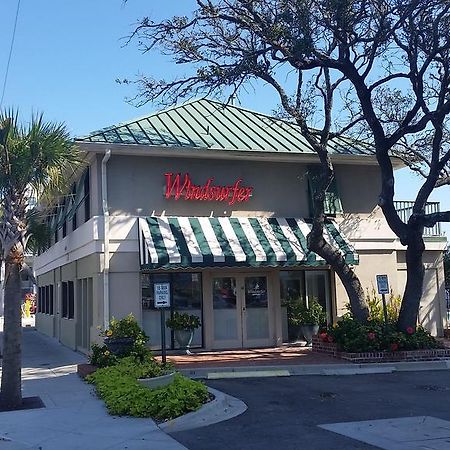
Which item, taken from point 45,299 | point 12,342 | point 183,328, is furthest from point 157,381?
point 45,299

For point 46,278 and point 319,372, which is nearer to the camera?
point 319,372

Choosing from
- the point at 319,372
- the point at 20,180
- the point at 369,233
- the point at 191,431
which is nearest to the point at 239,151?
the point at 369,233

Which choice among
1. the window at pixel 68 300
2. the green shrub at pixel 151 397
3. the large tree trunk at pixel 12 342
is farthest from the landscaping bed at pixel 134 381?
the window at pixel 68 300

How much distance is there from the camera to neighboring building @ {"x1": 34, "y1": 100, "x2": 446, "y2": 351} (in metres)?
17.4

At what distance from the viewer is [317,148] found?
16781 millimetres

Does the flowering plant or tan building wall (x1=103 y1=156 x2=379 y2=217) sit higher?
tan building wall (x1=103 y1=156 x2=379 y2=217)

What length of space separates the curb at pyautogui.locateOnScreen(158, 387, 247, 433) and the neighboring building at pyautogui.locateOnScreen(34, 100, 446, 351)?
655cm

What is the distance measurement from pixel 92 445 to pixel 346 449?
3252 millimetres

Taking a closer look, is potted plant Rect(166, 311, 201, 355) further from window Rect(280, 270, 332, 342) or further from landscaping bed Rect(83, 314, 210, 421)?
window Rect(280, 270, 332, 342)

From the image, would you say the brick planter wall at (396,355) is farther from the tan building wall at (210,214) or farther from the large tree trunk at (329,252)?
the tan building wall at (210,214)

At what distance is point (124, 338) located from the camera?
46.7ft

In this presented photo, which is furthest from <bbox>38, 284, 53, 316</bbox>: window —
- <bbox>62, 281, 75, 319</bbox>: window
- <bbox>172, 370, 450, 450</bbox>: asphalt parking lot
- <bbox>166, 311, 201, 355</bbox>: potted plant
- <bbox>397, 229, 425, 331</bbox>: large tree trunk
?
<bbox>397, 229, 425, 331</bbox>: large tree trunk

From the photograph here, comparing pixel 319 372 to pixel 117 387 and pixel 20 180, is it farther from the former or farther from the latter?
pixel 20 180

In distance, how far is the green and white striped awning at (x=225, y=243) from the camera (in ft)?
55.0
